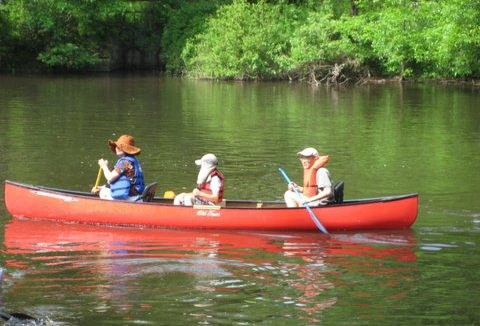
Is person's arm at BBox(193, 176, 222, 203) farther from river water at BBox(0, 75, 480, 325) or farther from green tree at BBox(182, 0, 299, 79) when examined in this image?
green tree at BBox(182, 0, 299, 79)

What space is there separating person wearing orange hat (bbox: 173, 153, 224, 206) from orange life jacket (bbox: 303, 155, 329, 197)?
1.25 metres

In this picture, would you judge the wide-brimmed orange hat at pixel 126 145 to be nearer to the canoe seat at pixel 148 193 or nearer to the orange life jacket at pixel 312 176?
the canoe seat at pixel 148 193

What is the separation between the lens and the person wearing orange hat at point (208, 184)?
1325 cm

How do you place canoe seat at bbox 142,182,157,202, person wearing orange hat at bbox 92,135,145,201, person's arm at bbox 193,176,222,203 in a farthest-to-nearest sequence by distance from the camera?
canoe seat at bbox 142,182,157,202 → person wearing orange hat at bbox 92,135,145,201 → person's arm at bbox 193,176,222,203

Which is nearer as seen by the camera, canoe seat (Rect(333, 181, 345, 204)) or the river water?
the river water

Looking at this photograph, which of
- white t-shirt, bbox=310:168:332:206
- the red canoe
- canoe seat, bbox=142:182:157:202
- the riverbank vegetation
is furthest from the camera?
the riverbank vegetation

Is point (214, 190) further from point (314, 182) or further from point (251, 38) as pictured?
point (251, 38)

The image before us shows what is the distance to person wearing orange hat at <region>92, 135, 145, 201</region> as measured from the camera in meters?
13.5

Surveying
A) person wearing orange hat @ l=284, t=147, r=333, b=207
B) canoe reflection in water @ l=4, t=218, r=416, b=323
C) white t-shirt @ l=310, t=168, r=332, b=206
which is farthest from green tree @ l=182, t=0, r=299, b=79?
canoe reflection in water @ l=4, t=218, r=416, b=323

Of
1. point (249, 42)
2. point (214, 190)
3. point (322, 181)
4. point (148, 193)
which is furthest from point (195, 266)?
point (249, 42)

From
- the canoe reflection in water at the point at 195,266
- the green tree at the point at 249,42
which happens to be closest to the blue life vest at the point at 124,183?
the canoe reflection in water at the point at 195,266

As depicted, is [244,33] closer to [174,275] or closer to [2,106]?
[2,106]

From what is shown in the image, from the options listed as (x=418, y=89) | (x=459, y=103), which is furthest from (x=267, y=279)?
(x=418, y=89)

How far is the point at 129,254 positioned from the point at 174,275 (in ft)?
4.44
